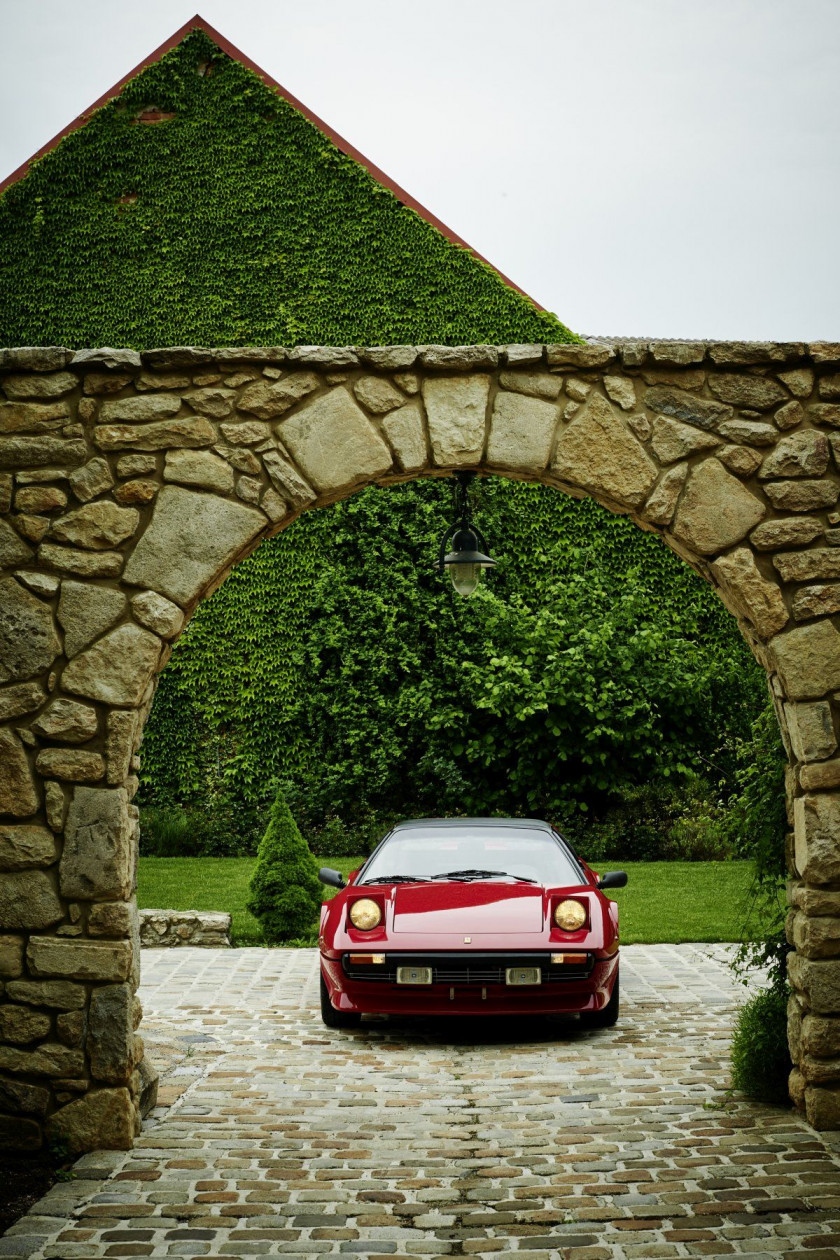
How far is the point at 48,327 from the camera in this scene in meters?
14.3

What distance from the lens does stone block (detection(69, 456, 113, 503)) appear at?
486 centimetres

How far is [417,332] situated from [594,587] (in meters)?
3.80

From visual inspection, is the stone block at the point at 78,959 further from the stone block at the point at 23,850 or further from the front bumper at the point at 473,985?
the front bumper at the point at 473,985

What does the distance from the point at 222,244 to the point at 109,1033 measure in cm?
1184

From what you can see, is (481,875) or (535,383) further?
(481,875)

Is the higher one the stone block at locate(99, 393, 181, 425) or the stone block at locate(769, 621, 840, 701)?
the stone block at locate(99, 393, 181, 425)

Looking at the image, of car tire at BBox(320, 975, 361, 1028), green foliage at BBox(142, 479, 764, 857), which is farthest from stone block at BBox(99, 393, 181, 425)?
green foliage at BBox(142, 479, 764, 857)

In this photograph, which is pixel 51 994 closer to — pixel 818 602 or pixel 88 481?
pixel 88 481

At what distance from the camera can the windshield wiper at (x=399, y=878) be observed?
6.95 meters

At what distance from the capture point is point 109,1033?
184 inches

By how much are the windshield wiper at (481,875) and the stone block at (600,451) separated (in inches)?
116

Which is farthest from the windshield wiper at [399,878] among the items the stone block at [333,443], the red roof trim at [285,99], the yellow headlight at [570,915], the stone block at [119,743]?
the red roof trim at [285,99]

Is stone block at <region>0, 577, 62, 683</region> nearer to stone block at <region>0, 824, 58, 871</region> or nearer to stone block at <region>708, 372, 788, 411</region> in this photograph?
stone block at <region>0, 824, 58, 871</region>

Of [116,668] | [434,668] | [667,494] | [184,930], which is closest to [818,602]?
[667,494]
